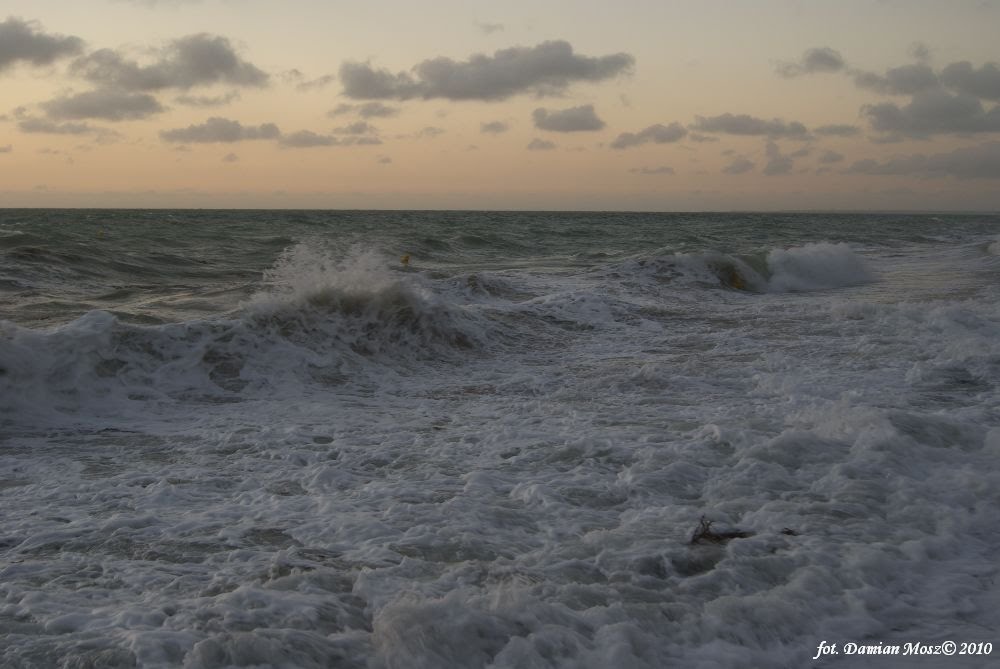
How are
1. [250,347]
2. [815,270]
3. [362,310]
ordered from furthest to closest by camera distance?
[815,270] < [362,310] < [250,347]

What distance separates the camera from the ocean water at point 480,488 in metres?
3.40

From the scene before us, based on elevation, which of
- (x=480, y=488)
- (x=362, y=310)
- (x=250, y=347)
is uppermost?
(x=362, y=310)

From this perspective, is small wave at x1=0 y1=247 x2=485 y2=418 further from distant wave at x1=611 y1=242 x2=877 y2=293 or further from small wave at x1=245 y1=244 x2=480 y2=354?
distant wave at x1=611 y1=242 x2=877 y2=293

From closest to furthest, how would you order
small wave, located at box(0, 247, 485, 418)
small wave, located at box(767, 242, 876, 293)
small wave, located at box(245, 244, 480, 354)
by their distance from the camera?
1. small wave, located at box(0, 247, 485, 418)
2. small wave, located at box(245, 244, 480, 354)
3. small wave, located at box(767, 242, 876, 293)

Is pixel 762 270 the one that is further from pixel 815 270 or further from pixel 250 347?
pixel 250 347

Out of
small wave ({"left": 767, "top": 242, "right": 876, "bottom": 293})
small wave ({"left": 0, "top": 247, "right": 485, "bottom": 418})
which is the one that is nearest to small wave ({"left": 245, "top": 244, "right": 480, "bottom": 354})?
small wave ({"left": 0, "top": 247, "right": 485, "bottom": 418})

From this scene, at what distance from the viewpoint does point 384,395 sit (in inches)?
318

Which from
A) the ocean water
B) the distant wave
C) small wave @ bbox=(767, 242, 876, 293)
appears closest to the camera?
the ocean water

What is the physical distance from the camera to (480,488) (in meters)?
5.09

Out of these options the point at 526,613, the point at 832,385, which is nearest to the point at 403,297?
the point at 832,385

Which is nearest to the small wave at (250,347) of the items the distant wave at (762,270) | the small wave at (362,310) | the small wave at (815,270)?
the small wave at (362,310)

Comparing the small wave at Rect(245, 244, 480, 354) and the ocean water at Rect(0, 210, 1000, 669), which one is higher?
the small wave at Rect(245, 244, 480, 354)

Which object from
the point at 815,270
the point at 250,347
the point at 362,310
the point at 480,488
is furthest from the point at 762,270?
the point at 480,488

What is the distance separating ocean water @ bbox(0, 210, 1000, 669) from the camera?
3.40m
